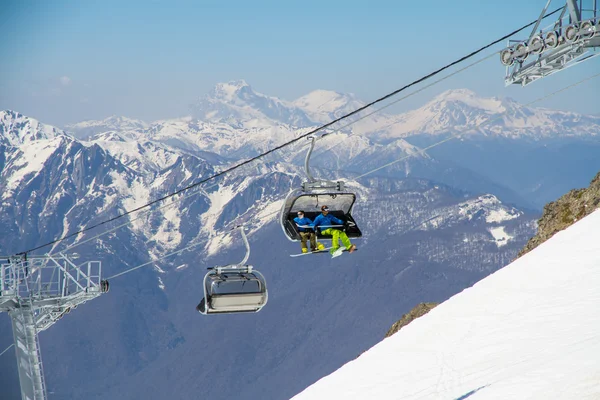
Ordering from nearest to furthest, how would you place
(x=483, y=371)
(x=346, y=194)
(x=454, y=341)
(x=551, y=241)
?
(x=346, y=194), (x=483, y=371), (x=454, y=341), (x=551, y=241)

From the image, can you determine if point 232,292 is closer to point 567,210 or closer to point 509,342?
point 509,342

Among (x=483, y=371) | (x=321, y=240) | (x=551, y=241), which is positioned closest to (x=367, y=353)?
(x=551, y=241)

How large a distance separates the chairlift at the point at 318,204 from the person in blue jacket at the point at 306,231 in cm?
12

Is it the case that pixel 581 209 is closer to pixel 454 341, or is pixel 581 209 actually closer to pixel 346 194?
pixel 454 341

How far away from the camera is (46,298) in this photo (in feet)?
141

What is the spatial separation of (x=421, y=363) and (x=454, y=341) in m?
2.48

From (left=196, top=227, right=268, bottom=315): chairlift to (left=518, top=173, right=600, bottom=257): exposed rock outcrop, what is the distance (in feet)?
115

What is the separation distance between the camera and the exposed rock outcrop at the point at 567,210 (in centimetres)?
6056

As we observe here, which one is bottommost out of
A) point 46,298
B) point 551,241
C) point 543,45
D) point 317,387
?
point 317,387

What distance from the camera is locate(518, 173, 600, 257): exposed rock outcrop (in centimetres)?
6056

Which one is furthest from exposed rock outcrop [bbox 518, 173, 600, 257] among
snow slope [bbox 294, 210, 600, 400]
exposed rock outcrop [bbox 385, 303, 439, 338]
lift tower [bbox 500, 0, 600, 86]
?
lift tower [bbox 500, 0, 600, 86]

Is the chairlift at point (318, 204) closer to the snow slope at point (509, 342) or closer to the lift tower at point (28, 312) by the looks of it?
the snow slope at point (509, 342)

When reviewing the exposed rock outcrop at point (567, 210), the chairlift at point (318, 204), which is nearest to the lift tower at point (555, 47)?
the chairlift at point (318, 204)

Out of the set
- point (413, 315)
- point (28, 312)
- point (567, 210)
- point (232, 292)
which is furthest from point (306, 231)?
point (567, 210)
